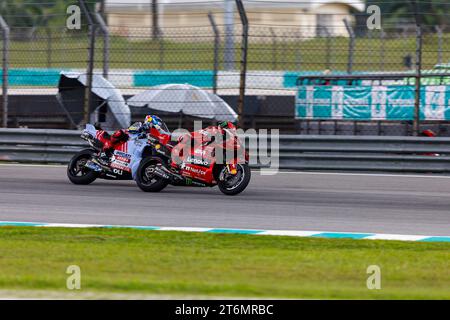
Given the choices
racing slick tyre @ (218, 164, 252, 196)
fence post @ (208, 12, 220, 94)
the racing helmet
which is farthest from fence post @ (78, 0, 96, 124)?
racing slick tyre @ (218, 164, 252, 196)

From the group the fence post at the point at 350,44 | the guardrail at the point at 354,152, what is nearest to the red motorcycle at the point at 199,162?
the guardrail at the point at 354,152

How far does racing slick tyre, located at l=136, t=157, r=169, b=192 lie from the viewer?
40.5ft

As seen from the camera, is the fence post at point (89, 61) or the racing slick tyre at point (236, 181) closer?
the racing slick tyre at point (236, 181)

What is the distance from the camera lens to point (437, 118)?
17422 mm

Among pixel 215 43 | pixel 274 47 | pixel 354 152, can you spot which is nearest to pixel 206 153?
pixel 354 152

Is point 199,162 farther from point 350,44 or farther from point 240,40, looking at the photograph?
point 350,44

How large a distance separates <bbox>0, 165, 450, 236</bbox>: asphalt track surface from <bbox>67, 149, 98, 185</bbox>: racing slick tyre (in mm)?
153

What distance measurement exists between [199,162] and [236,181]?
0.53 m

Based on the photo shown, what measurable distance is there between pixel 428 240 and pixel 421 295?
2726mm

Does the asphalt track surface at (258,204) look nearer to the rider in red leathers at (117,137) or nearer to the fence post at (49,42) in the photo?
the rider in red leathers at (117,137)

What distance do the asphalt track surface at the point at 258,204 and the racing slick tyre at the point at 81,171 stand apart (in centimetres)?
15

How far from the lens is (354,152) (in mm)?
A: 14945

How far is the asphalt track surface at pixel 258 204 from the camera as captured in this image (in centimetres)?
1016
